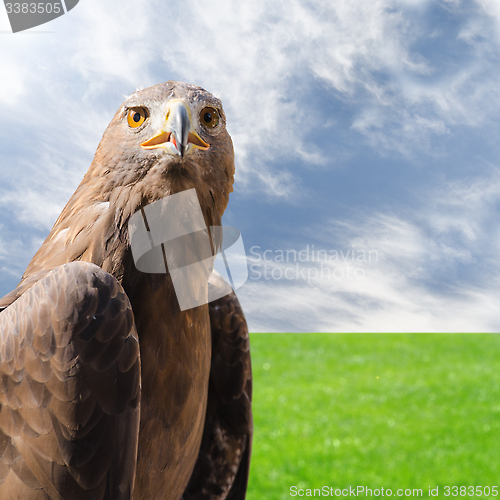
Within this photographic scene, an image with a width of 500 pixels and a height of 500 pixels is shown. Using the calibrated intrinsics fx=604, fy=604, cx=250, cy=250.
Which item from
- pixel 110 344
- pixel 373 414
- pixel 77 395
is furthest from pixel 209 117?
pixel 373 414

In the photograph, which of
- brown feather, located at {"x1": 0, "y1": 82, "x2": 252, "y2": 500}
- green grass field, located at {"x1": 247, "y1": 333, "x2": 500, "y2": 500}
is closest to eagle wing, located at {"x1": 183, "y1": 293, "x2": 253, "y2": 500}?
brown feather, located at {"x1": 0, "y1": 82, "x2": 252, "y2": 500}

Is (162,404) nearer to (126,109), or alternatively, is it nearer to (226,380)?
(226,380)

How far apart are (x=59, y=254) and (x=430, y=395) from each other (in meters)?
9.83

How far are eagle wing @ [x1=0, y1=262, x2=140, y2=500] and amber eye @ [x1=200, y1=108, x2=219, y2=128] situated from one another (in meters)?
0.79

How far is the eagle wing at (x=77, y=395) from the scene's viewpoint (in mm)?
2039

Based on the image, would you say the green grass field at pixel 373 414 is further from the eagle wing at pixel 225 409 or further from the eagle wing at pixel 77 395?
the eagle wing at pixel 77 395

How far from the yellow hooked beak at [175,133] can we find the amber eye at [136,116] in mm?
123

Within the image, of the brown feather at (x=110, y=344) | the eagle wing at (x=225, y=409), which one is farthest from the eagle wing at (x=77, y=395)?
the eagle wing at (x=225, y=409)

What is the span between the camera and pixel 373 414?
33.2 ft

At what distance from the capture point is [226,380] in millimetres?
3105

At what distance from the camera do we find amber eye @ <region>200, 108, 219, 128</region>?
246cm

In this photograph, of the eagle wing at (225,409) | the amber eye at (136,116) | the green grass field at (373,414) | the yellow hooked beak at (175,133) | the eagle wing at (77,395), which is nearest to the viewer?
the eagle wing at (77,395)

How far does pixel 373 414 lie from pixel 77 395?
346 inches
